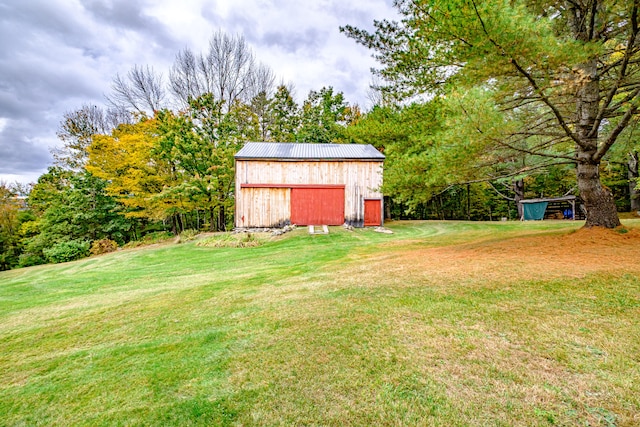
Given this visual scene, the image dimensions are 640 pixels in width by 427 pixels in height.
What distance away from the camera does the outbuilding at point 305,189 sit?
1515cm

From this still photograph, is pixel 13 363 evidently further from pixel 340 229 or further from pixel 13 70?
pixel 13 70

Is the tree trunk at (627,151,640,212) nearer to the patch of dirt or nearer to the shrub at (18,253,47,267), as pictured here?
the patch of dirt

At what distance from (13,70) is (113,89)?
10.8 m

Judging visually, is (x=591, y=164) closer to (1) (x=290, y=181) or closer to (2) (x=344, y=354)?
(2) (x=344, y=354)

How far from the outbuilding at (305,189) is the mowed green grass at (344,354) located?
10.3 metres

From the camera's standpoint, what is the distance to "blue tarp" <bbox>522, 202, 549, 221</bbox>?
17481mm

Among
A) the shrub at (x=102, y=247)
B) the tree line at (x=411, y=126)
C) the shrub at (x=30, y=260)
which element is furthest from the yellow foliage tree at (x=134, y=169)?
the shrub at (x=30, y=260)

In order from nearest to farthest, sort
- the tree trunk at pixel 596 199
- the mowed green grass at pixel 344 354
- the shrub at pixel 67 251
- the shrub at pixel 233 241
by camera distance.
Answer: the mowed green grass at pixel 344 354
the tree trunk at pixel 596 199
the shrub at pixel 233 241
the shrub at pixel 67 251

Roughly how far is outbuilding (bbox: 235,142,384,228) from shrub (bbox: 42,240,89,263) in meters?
8.87

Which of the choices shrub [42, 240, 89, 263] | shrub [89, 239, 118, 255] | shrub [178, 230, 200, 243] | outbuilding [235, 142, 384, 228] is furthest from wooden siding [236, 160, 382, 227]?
shrub [42, 240, 89, 263]

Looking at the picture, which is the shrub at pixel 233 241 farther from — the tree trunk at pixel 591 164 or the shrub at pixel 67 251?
the tree trunk at pixel 591 164

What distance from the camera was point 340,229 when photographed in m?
14.4

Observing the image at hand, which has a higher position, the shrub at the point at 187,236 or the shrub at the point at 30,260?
the shrub at the point at 187,236

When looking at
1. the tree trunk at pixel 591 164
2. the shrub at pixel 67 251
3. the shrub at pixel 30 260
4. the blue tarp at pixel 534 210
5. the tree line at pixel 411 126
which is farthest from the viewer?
the blue tarp at pixel 534 210
